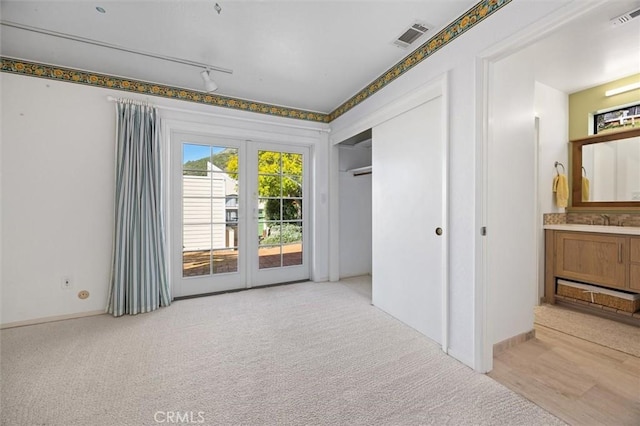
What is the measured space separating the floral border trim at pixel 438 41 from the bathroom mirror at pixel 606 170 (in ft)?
8.14

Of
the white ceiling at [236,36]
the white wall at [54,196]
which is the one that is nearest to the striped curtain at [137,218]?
the white wall at [54,196]

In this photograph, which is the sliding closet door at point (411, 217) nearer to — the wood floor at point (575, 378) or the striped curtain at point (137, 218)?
the wood floor at point (575, 378)

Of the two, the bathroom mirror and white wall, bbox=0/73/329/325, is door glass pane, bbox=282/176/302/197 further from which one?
the bathroom mirror

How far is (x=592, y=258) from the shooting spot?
2.79m

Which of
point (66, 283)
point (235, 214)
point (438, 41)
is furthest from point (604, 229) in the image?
point (66, 283)

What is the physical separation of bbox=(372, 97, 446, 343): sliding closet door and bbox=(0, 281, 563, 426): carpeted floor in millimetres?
262

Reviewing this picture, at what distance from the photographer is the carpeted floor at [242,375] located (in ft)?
4.83

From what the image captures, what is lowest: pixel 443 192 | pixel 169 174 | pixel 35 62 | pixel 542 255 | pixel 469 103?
pixel 542 255

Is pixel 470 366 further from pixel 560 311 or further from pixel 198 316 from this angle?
pixel 198 316

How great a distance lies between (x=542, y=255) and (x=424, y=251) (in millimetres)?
1915

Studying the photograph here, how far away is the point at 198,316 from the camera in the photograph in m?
2.78

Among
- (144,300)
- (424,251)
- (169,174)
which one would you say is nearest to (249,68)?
(169,174)

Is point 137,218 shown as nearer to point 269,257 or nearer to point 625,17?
point 269,257

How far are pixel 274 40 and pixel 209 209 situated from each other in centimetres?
214
